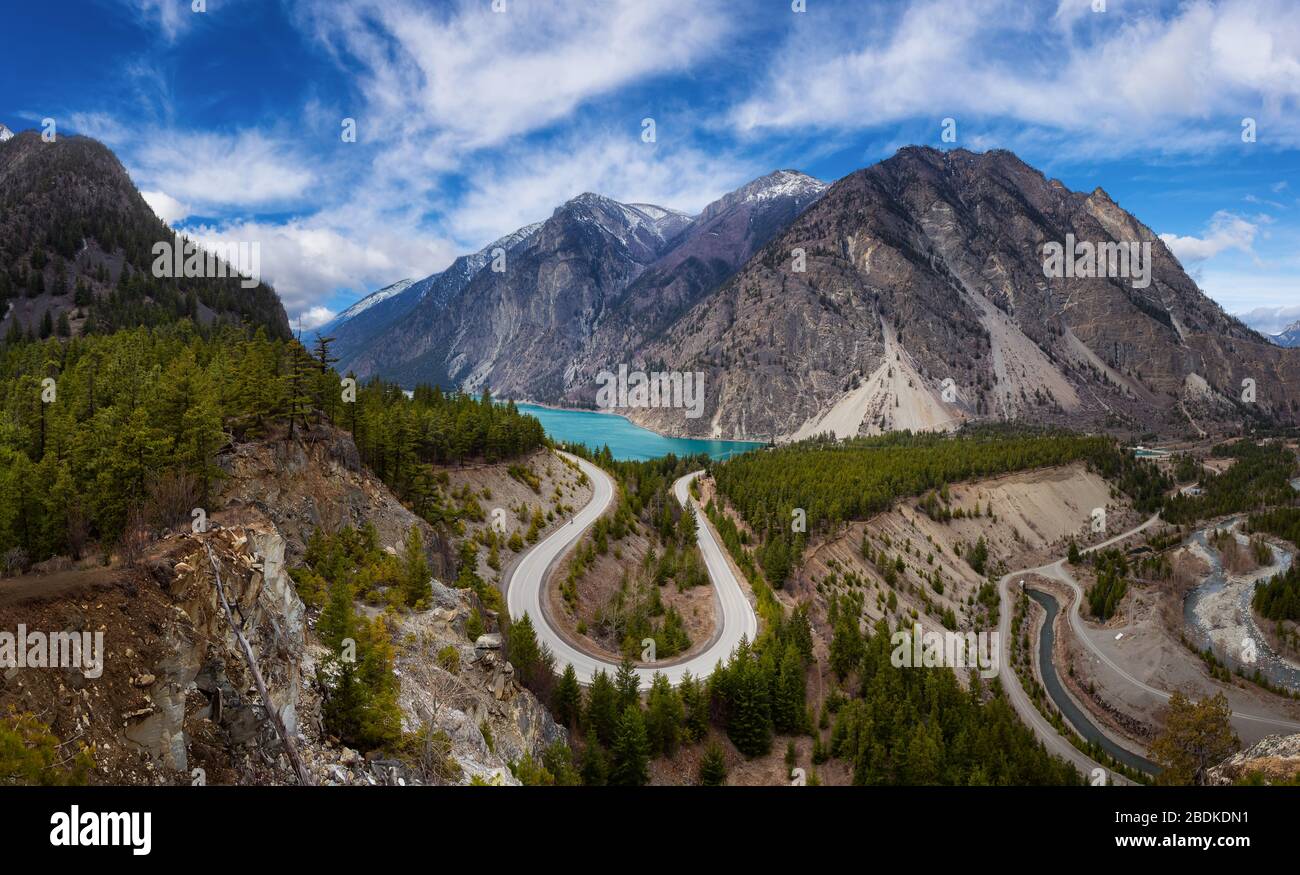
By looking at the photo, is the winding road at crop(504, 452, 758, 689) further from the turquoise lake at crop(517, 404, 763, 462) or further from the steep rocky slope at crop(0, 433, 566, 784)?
the turquoise lake at crop(517, 404, 763, 462)

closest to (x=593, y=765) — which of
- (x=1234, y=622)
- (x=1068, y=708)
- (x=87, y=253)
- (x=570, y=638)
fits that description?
(x=570, y=638)

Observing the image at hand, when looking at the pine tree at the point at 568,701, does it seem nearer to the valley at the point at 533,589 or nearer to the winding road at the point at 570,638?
the valley at the point at 533,589

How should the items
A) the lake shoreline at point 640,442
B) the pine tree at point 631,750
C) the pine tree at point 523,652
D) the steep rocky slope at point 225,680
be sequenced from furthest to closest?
1. the lake shoreline at point 640,442
2. the pine tree at point 523,652
3. the pine tree at point 631,750
4. the steep rocky slope at point 225,680

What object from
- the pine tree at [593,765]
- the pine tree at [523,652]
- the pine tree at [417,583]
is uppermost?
the pine tree at [417,583]

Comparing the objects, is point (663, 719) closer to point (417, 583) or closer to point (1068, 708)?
point (417, 583)

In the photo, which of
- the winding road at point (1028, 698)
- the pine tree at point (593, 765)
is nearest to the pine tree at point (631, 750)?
the pine tree at point (593, 765)
